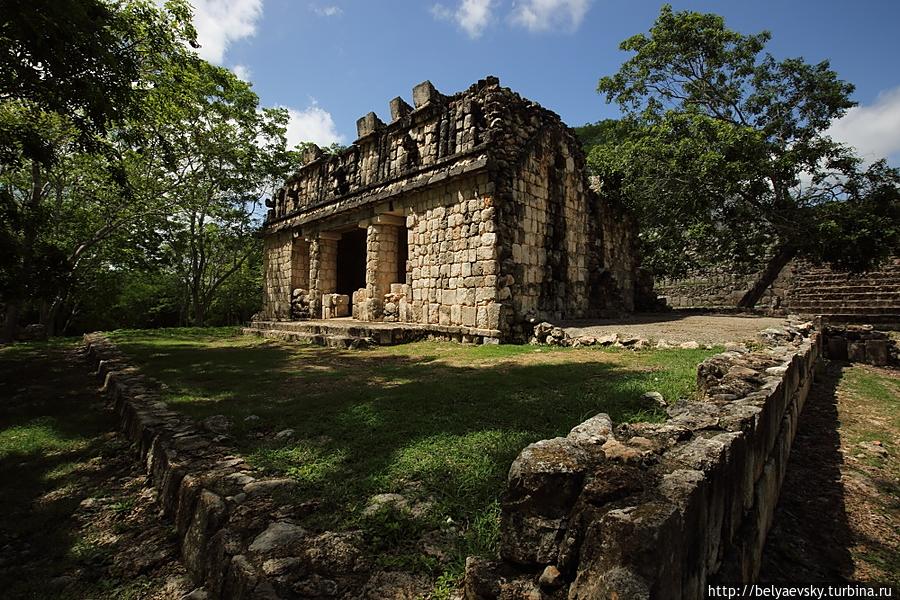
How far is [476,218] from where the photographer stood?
906cm

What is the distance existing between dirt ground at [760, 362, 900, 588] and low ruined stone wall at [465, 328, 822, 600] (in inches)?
14.3

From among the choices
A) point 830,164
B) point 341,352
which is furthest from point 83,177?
point 830,164

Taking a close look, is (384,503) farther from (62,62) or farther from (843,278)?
(843,278)

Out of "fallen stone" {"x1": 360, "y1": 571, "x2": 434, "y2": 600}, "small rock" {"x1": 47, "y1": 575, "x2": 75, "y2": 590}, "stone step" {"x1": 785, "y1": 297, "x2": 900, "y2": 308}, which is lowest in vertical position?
"small rock" {"x1": 47, "y1": 575, "x2": 75, "y2": 590}

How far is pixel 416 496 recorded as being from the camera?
238 centimetres

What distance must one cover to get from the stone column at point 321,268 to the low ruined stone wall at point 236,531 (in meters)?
10.9

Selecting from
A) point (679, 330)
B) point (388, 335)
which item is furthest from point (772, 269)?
point (388, 335)

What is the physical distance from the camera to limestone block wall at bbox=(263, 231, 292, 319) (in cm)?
1562

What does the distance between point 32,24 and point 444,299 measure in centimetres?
722

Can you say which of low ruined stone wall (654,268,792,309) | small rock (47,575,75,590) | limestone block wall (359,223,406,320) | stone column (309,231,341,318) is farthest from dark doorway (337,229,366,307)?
small rock (47,575,75,590)

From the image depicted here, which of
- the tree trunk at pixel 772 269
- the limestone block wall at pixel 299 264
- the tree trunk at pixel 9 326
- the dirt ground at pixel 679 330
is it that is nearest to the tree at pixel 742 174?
the tree trunk at pixel 772 269

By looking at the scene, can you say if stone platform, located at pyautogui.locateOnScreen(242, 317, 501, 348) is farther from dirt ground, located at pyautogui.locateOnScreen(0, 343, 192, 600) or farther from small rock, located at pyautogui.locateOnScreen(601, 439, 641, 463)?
small rock, located at pyautogui.locateOnScreen(601, 439, 641, 463)

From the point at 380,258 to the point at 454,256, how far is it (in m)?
2.77

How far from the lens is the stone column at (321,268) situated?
14281 mm
